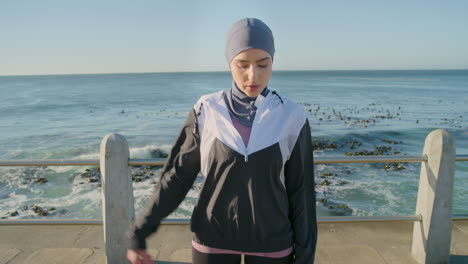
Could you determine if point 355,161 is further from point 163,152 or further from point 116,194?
point 163,152

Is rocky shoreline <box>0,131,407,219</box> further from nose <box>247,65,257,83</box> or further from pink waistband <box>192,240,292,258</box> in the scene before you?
nose <box>247,65,257,83</box>

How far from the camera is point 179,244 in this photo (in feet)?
12.6

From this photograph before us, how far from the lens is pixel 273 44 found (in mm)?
1614

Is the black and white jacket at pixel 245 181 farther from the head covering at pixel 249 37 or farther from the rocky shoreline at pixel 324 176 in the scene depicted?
the rocky shoreline at pixel 324 176

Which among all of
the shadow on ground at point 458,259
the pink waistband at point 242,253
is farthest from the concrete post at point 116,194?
the shadow on ground at point 458,259

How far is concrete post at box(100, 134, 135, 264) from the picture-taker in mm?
3021

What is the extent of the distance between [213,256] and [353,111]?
30504mm

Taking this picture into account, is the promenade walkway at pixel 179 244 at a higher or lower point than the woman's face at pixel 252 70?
lower

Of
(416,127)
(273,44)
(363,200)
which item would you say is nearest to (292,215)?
(273,44)

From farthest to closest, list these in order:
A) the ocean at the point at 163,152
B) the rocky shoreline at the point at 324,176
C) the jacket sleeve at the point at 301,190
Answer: the ocean at the point at 163,152
the rocky shoreline at the point at 324,176
the jacket sleeve at the point at 301,190

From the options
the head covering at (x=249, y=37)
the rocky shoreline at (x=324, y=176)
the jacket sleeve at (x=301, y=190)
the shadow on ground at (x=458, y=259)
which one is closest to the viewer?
the head covering at (x=249, y=37)

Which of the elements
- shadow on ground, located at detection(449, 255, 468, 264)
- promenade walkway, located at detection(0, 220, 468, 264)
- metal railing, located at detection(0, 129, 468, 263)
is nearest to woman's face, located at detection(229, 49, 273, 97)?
metal railing, located at detection(0, 129, 468, 263)

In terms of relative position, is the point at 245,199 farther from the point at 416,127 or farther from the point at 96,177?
the point at 416,127

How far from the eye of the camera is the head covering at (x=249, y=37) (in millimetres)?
1520
